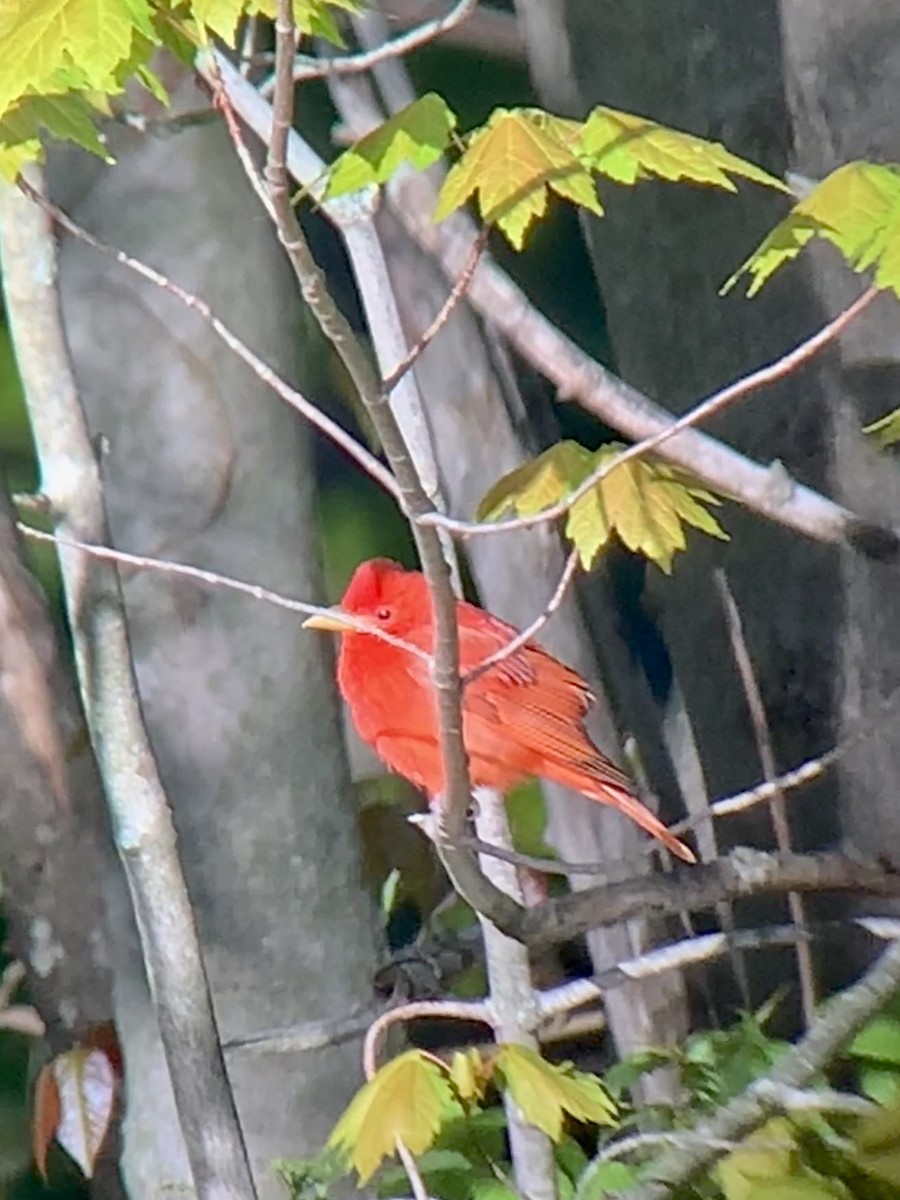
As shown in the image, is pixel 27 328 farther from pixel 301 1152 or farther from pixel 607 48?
pixel 301 1152

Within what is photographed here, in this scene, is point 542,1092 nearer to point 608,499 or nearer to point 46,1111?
point 608,499

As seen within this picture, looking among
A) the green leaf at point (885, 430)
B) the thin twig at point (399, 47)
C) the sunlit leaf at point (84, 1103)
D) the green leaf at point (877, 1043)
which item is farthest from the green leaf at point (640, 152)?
the sunlit leaf at point (84, 1103)

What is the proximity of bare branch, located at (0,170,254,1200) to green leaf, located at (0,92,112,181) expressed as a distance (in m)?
0.22

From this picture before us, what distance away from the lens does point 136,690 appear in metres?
0.85

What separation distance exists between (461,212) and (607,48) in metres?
0.16

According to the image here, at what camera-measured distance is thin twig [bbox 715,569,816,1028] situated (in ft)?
3.04

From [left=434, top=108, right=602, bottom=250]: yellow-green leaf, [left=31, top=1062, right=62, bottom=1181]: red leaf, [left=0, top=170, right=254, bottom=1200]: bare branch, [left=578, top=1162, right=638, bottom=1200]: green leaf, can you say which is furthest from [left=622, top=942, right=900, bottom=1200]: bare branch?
[left=434, top=108, right=602, bottom=250]: yellow-green leaf

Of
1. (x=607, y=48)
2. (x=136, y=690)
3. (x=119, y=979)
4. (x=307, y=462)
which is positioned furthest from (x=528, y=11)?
(x=119, y=979)

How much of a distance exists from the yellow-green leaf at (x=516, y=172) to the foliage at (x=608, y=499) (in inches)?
7.2

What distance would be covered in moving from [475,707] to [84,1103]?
0.35 meters

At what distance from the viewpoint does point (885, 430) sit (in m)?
0.85

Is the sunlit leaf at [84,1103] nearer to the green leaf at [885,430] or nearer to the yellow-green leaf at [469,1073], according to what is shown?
the yellow-green leaf at [469,1073]

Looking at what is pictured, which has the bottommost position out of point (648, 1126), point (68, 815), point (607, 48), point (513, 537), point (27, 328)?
point (648, 1126)

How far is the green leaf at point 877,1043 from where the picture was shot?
2.69ft
